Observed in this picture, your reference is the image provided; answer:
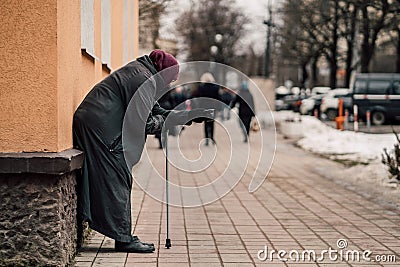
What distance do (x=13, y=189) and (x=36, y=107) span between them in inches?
25.3

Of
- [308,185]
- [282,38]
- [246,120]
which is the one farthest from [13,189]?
[282,38]

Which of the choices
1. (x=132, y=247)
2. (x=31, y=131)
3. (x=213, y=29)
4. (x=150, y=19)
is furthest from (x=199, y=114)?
(x=213, y=29)

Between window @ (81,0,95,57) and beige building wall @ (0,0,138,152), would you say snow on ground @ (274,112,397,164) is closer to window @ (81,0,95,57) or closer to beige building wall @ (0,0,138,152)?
window @ (81,0,95,57)

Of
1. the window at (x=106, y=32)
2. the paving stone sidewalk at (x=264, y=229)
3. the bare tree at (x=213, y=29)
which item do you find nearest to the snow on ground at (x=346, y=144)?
the paving stone sidewalk at (x=264, y=229)

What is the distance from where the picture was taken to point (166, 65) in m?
7.49

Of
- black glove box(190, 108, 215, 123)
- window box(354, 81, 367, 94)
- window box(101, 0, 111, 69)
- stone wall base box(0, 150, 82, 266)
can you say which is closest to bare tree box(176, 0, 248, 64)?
window box(354, 81, 367, 94)

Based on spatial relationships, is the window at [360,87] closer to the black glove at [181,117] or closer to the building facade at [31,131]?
the black glove at [181,117]

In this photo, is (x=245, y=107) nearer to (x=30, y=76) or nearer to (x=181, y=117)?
(x=181, y=117)

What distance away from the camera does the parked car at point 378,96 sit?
37.2 meters

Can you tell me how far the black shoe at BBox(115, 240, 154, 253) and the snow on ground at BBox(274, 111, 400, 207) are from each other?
489 centimetres

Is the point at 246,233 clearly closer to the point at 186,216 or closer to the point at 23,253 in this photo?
the point at 186,216

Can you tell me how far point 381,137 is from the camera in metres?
25.0

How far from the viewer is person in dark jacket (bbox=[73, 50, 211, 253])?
279 inches

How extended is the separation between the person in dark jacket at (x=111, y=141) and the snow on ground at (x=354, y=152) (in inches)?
205
